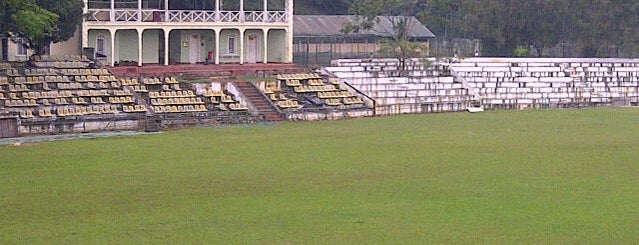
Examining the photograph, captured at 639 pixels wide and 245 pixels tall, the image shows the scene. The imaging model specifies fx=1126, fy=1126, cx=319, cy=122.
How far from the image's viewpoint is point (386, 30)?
5875 cm

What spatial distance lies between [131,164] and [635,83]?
3135 centimetres

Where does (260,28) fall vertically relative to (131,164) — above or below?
above

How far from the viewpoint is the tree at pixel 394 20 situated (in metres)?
49.4

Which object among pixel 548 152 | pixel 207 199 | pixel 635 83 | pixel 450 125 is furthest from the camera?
pixel 635 83

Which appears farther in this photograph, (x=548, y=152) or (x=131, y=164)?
(x=548, y=152)

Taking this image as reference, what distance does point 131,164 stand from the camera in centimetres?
2625

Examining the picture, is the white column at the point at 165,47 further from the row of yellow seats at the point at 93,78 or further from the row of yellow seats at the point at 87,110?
the row of yellow seats at the point at 87,110

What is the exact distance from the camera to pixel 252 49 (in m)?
50.3

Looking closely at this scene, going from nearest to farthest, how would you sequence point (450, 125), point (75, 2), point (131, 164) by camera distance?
1. point (131, 164)
2. point (450, 125)
3. point (75, 2)

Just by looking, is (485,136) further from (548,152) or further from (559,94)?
(559,94)

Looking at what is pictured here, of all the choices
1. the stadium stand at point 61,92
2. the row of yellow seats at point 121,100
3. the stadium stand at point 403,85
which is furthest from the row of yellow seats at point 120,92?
the stadium stand at point 403,85

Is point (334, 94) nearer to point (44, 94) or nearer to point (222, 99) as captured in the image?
point (222, 99)

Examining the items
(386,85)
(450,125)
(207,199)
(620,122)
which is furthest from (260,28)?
(207,199)

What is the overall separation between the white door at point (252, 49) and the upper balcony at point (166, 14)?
1488 millimetres
